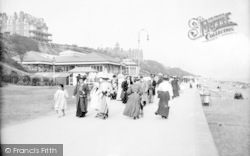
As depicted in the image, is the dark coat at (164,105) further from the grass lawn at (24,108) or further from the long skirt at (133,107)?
the grass lawn at (24,108)

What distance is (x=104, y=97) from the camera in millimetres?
9039

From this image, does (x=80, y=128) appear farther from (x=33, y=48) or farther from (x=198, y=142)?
(x=33, y=48)

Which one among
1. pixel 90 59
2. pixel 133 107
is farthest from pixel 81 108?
pixel 90 59

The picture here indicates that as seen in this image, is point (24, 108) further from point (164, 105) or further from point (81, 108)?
point (164, 105)

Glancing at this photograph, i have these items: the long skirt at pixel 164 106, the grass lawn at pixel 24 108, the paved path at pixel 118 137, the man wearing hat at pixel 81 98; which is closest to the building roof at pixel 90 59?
the grass lawn at pixel 24 108

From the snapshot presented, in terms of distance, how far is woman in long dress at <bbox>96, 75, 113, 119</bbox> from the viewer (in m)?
8.91

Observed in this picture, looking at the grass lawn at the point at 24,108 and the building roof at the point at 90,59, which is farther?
the building roof at the point at 90,59

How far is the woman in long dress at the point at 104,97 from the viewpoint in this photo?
891cm

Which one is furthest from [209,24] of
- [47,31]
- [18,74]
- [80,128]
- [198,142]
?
[47,31]

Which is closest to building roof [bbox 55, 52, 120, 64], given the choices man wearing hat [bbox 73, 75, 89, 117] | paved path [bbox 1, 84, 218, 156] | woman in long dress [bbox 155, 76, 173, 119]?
man wearing hat [bbox 73, 75, 89, 117]

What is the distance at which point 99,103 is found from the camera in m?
9.04

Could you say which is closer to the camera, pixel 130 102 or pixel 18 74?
pixel 130 102

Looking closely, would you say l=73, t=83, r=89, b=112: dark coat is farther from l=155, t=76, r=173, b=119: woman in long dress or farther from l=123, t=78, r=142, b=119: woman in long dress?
l=155, t=76, r=173, b=119: woman in long dress

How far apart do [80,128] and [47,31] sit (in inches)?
3545
